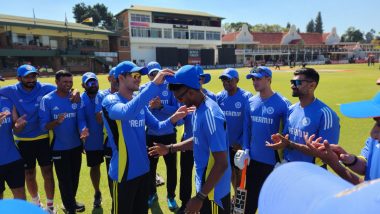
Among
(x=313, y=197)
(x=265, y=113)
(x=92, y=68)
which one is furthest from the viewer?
(x=92, y=68)

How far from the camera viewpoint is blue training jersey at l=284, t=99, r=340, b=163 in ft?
12.1

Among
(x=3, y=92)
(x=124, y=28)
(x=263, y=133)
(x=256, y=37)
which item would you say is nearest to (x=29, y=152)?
(x=3, y=92)

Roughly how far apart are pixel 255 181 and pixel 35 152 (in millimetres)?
3859

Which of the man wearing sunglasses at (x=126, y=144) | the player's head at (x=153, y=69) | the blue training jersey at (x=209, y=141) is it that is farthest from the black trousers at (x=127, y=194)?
the player's head at (x=153, y=69)

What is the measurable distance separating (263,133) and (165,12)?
247 feet

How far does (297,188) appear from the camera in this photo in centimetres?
121

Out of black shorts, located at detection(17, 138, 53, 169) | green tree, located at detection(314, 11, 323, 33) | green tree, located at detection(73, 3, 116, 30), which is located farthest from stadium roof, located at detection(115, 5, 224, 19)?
green tree, located at detection(314, 11, 323, 33)

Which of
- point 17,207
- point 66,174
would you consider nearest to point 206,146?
point 17,207

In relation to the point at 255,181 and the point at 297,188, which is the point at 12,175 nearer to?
the point at 255,181

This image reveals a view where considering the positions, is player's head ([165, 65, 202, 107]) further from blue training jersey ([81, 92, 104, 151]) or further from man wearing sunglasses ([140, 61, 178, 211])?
blue training jersey ([81, 92, 104, 151])

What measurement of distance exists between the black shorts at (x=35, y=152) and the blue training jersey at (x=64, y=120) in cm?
39

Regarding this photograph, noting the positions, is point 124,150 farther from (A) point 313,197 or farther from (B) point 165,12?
(B) point 165,12

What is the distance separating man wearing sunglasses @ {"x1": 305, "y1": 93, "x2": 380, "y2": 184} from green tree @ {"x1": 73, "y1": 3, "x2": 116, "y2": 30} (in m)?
93.8

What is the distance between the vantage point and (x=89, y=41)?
212 ft
